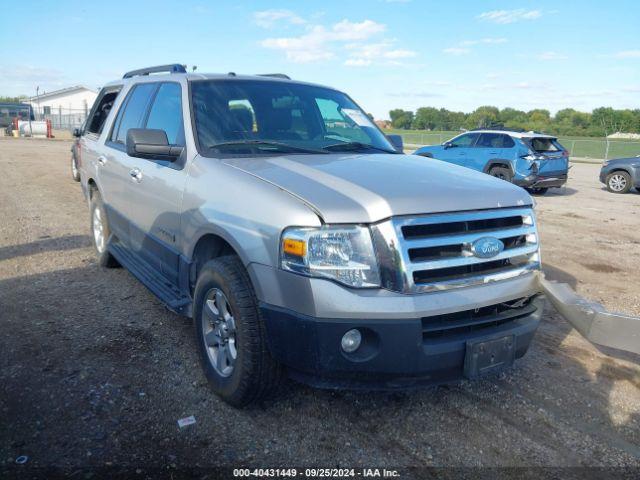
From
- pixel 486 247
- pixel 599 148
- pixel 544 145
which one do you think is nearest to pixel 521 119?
pixel 599 148

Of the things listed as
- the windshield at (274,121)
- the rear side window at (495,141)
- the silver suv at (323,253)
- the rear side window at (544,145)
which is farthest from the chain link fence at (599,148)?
the silver suv at (323,253)

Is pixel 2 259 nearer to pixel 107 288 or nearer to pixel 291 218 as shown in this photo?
pixel 107 288

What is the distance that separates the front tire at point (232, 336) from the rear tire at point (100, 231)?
265 cm

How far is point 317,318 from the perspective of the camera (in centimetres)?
248

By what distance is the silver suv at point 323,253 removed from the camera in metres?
2.51

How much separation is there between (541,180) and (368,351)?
1206 centimetres

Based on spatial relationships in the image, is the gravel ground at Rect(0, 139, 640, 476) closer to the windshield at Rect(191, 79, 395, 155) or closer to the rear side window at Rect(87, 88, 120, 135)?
the windshield at Rect(191, 79, 395, 155)

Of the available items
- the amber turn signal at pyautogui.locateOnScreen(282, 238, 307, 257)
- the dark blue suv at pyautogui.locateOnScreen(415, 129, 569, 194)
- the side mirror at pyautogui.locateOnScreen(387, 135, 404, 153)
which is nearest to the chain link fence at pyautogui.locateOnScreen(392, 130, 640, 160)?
the dark blue suv at pyautogui.locateOnScreen(415, 129, 569, 194)

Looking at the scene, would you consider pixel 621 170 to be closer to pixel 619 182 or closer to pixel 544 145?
pixel 619 182

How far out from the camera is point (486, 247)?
9.12ft

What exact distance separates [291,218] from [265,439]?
1.22 m

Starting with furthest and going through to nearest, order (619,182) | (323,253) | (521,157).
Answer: (619,182), (521,157), (323,253)

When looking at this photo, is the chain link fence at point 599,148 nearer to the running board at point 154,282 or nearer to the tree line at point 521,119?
the tree line at point 521,119

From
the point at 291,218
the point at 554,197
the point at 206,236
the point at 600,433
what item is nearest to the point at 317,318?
the point at 291,218
